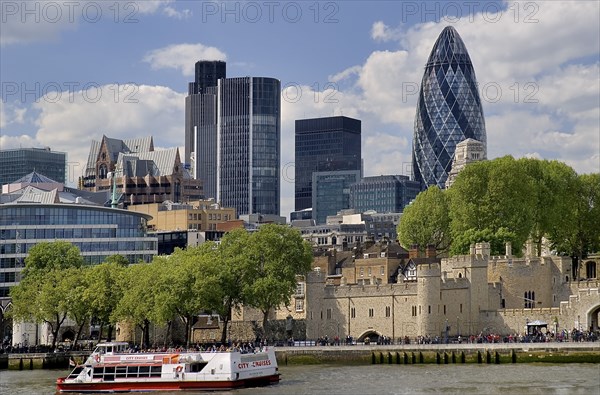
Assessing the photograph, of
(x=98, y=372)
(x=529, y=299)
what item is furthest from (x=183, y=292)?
(x=529, y=299)

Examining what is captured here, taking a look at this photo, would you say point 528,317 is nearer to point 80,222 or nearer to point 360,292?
point 360,292

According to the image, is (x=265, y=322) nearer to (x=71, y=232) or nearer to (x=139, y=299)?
(x=139, y=299)

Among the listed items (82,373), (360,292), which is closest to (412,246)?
(360,292)

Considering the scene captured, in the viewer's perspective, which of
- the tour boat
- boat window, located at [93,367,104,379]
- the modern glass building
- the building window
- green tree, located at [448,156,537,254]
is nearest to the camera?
the tour boat

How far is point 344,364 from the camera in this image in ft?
347

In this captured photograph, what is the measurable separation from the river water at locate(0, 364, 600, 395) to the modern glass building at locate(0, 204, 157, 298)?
45246 millimetres

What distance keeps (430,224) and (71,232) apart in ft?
133

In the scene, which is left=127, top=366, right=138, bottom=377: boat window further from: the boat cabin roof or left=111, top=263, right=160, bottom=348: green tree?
left=111, top=263, right=160, bottom=348: green tree

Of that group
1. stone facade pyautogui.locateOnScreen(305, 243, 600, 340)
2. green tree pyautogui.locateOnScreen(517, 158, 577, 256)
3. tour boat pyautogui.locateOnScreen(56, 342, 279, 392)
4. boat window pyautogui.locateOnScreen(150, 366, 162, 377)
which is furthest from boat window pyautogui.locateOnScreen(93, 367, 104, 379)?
green tree pyautogui.locateOnScreen(517, 158, 577, 256)

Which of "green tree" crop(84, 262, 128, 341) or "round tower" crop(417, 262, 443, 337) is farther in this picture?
"green tree" crop(84, 262, 128, 341)

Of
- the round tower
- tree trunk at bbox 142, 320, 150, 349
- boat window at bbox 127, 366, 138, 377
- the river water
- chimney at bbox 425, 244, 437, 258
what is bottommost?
the river water

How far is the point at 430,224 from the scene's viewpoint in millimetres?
146500

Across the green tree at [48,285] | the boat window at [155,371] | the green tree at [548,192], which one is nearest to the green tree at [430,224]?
the green tree at [548,192]

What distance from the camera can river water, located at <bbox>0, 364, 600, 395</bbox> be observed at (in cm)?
8200
